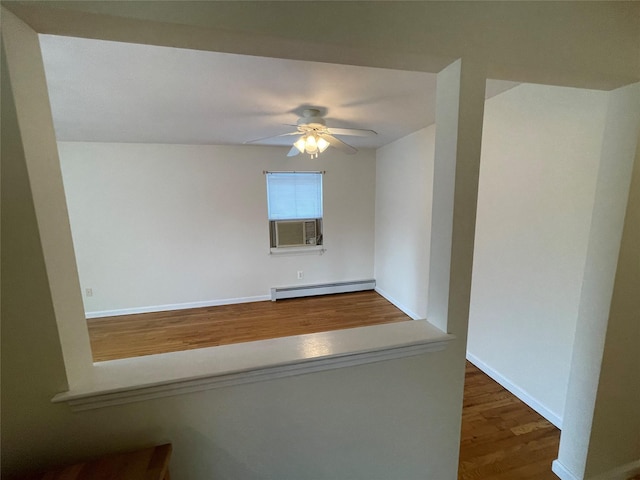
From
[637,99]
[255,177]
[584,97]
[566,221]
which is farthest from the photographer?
[255,177]

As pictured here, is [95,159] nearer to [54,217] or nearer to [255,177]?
[255,177]

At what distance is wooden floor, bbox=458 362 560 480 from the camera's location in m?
1.50

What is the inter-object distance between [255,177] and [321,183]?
973 mm

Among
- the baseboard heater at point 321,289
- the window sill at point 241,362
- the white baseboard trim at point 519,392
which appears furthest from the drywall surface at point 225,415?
the baseboard heater at point 321,289

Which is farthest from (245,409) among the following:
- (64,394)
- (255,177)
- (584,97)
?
(255,177)

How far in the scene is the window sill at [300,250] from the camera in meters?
4.01

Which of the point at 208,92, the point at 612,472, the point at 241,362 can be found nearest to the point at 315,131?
the point at 208,92

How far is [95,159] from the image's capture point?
10.7 feet

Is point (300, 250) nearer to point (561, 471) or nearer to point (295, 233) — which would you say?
point (295, 233)

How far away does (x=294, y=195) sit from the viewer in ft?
13.1

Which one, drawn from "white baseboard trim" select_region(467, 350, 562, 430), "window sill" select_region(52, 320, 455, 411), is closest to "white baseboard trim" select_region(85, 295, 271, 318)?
"white baseboard trim" select_region(467, 350, 562, 430)

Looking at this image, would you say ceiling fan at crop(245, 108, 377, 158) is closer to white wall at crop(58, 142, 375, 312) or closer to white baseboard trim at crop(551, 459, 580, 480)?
white wall at crop(58, 142, 375, 312)

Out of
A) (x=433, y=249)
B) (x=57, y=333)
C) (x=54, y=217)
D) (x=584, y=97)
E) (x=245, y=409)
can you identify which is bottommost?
(x=245, y=409)

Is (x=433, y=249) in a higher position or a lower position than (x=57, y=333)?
higher
